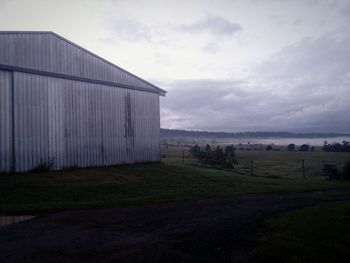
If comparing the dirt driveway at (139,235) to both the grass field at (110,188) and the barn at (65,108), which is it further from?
the barn at (65,108)

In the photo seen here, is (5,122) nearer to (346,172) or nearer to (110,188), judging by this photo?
(110,188)

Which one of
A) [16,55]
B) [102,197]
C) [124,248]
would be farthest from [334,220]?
[16,55]

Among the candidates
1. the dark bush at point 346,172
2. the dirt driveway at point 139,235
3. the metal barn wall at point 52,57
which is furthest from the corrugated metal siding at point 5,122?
the dark bush at point 346,172

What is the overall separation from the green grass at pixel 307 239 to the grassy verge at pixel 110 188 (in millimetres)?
5891

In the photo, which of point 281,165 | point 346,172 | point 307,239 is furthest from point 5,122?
point 281,165

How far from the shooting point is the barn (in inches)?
798

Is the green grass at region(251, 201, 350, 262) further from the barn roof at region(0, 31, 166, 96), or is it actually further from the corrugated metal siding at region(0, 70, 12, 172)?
the barn roof at region(0, 31, 166, 96)

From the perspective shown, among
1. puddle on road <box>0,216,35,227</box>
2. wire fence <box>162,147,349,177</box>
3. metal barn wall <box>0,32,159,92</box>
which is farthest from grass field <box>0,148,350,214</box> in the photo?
wire fence <box>162,147,349,177</box>

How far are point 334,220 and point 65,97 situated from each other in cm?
1705

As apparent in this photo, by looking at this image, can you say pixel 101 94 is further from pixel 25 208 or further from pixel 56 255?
pixel 56 255

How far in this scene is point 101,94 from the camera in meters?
25.1

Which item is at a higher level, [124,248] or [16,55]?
[16,55]

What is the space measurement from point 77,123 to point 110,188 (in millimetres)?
6895

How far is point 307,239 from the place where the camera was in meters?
8.41
